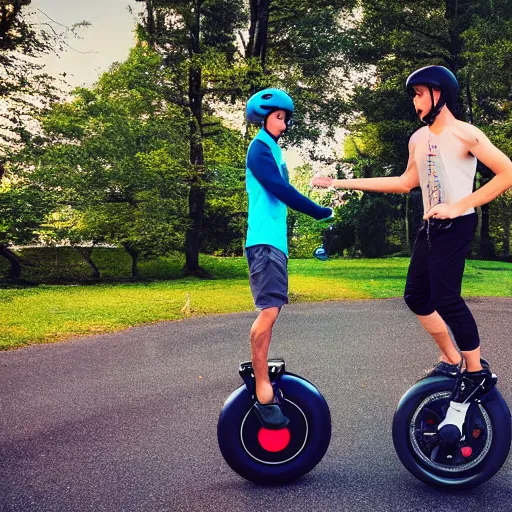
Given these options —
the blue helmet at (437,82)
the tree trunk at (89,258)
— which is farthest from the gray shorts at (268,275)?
the tree trunk at (89,258)

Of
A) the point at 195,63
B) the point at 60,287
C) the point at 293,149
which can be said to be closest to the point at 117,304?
the point at 60,287

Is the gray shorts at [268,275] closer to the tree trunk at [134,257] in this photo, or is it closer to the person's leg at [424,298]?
the person's leg at [424,298]

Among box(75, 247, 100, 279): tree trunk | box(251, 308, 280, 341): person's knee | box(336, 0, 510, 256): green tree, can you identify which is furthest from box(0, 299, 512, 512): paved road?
box(336, 0, 510, 256): green tree

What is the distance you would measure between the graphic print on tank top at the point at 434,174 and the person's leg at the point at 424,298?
201 mm

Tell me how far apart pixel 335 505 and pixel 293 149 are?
18.2 metres

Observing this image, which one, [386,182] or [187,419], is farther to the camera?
[187,419]

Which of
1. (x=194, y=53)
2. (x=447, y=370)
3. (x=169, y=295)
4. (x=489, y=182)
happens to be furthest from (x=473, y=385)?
(x=194, y=53)

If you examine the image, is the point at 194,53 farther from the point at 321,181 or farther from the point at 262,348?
the point at 262,348

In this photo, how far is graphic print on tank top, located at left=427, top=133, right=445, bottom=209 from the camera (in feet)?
10.3

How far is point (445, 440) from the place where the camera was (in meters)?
3.30

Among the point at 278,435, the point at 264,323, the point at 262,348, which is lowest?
the point at 278,435

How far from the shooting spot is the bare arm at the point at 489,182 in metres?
2.97

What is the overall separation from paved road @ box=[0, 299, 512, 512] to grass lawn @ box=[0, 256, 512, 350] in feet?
4.28

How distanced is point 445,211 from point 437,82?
65cm
